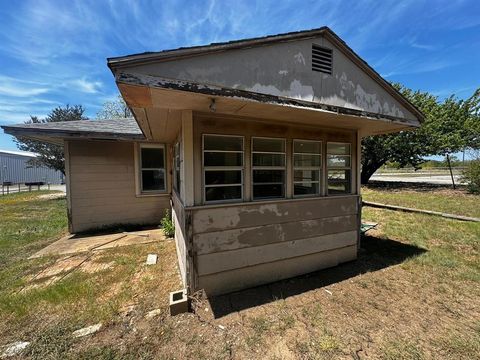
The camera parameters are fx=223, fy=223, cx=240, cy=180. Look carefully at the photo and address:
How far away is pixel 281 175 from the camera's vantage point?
397 cm

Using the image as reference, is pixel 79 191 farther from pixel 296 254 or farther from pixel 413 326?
pixel 413 326

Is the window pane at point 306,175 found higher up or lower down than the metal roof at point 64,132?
lower down

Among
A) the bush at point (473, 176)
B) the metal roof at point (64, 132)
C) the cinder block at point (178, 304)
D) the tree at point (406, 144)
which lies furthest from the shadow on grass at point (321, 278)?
the tree at point (406, 144)

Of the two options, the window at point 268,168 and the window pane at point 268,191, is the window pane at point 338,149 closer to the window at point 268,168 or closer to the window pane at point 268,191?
the window at point 268,168

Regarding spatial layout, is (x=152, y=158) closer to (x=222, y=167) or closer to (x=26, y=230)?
(x=26, y=230)

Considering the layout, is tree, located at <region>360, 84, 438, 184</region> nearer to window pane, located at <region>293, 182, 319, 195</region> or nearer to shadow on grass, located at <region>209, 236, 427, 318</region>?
shadow on grass, located at <region>209, 236, 427, 318</region>

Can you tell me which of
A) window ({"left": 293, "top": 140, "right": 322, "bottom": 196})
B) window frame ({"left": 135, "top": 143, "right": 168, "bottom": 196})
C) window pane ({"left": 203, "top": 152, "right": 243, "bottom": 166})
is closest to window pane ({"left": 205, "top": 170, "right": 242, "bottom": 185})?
window pane ({"left": 203, "top": 152, "right": 243, "bottom": 166})

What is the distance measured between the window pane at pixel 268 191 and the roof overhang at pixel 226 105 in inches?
44.9

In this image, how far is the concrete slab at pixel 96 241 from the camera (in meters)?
5.12

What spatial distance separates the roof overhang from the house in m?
0.02

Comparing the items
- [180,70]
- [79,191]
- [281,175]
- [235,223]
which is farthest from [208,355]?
[79,191]

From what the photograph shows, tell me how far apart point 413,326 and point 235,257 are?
2336 millimetres

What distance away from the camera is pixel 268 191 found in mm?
3889

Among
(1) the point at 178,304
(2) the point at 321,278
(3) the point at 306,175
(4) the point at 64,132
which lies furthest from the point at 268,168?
(4) the point at 64,132
